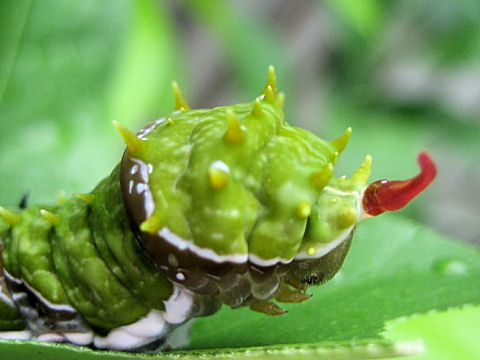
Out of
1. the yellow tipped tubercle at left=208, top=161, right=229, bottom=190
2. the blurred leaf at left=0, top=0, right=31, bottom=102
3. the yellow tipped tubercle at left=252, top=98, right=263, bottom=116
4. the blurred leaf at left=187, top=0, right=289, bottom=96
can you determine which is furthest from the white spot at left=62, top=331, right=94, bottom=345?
the blurred leaf at left=187, top=0, right=289, bottom=96

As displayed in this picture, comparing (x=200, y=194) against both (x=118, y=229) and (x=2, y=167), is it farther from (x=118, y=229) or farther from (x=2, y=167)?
(x=2, y=167)

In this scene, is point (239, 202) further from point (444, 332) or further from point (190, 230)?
point (444, 332)

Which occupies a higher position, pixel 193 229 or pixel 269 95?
pixel 269 95

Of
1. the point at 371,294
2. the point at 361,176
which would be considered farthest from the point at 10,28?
the point at 371,294

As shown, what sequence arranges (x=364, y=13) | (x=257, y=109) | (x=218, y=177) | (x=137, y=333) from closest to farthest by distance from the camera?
1. (x=218, y=177)
2. (x=257, y=109)
3. (x=137, y=333)
4. (x=364, y=13)

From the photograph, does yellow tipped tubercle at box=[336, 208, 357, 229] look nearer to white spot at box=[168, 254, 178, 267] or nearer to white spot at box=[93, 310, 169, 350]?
white spot at box=[168, 254, 178, 267]

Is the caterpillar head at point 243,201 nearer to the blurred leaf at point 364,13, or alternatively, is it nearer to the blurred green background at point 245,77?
the blurred green background at point 245,77

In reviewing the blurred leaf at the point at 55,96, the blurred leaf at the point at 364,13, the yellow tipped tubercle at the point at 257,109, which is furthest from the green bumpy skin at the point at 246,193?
the blurred leaf at the point at 364,13
